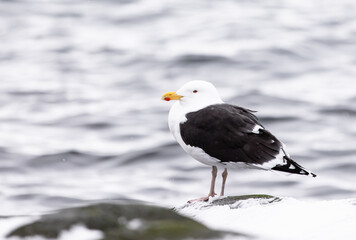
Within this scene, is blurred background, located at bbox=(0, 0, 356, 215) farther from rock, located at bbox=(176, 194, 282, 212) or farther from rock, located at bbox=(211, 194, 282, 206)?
rock, located at bbox=(211, 194, 282, 206)

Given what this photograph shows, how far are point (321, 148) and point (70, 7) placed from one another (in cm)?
1292

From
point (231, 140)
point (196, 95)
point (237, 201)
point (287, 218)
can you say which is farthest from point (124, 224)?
point (196, 95)

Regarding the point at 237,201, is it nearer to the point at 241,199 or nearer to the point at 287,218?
the point at 241,199

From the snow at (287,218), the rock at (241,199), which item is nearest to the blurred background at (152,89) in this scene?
the rock at (241,199)

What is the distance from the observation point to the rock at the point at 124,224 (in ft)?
15.4

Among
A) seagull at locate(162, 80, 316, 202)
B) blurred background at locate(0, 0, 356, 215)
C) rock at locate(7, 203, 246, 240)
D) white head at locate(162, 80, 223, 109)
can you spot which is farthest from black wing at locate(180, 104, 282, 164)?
blurred background at locate(0, 0, 356, 215)

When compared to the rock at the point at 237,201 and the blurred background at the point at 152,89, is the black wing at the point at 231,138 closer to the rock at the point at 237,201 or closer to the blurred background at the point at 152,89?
the rock at the point at 237,201

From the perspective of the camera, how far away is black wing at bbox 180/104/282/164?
7004 mm

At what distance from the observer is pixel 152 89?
18.7 m

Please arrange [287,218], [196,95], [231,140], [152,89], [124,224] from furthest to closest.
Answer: [152,89], [196,95], [231,140], [287,218], [124,224]

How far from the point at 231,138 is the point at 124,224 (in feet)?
7.73

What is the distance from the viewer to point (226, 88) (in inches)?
728

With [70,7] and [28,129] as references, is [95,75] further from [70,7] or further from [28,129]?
[70,7]

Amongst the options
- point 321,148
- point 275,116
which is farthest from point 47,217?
point 275,116
